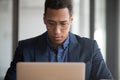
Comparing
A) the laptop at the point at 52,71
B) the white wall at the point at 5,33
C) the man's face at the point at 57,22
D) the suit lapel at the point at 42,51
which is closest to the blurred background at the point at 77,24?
the white wall at the point at 5,33

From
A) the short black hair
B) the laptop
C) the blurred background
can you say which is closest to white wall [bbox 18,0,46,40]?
the blurred background

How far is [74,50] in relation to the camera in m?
1.72

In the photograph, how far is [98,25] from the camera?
385 centimetres

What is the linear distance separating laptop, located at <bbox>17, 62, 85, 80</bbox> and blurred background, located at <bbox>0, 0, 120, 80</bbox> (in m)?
2.45

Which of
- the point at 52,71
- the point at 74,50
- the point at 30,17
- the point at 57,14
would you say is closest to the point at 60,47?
the point at 74,50

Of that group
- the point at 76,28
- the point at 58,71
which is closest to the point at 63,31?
the point at 58,71

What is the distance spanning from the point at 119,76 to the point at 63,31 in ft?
7.74

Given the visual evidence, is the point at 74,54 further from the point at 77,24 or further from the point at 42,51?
the point at 77,24

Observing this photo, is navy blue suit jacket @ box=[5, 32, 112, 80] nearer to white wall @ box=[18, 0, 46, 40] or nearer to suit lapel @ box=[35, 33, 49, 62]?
suit lapel @ box=[35, 33, 49, 62]

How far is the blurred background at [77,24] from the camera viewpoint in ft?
12.1

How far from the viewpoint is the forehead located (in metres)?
1.63

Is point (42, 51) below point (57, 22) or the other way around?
below

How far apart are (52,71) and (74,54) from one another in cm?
46

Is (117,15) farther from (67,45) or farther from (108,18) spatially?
(67,45)
